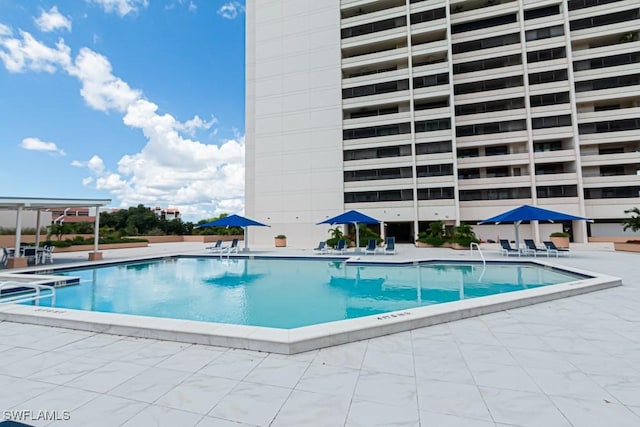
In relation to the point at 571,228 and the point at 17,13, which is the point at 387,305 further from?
the point at 571,228

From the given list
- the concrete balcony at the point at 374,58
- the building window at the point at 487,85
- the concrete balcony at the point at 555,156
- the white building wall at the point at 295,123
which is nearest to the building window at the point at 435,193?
the white building wall at the point at 295,123

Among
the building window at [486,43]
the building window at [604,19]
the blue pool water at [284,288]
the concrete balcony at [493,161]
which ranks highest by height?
the building window at [604,19]

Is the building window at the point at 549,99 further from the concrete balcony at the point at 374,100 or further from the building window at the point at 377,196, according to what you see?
the building window at the point at 377,196

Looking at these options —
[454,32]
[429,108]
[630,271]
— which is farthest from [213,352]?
[454,32]

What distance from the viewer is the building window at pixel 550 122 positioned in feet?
80.6

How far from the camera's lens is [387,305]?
7266mm

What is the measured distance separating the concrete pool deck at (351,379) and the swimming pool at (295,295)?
0.68 feet

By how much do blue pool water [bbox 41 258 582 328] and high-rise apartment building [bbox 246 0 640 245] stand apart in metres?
13.4

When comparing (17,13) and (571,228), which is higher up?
(17,13)

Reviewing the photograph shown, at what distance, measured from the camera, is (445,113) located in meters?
25.2

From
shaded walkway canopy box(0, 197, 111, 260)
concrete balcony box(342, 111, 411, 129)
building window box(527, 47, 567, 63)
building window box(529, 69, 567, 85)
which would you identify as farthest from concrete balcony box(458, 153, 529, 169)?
shaded walkway canopy box(0, 197, 111, 260)

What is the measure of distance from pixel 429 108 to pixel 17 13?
27404 mm

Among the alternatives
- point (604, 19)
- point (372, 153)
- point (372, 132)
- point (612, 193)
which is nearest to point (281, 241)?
point (372, 153)

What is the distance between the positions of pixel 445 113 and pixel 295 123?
41.7 ft
